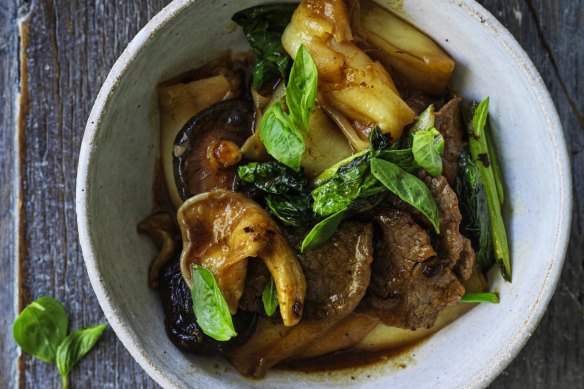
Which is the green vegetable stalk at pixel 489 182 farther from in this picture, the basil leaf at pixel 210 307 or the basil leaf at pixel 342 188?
the basil leaf at pixel 210 307

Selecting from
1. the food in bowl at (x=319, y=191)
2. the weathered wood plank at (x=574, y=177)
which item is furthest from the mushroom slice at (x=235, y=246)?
the weathered wood plank at (x=574, y=177)

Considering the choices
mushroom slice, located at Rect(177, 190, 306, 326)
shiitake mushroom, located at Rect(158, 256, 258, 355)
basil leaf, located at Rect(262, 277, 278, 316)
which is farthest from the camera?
shiitake mushroom, located at Rect(158, 256, 258, 355)

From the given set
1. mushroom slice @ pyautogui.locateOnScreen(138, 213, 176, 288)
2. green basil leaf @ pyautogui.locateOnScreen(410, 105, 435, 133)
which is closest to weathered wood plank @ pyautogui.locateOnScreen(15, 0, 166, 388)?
mushroom slice @ pyautogui.locateOnScreen(138, 213, 176, 288)

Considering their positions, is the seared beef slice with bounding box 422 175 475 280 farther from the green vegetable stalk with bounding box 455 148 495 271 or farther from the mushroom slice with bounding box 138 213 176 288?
the mushroom slice with bounding box 138 213 176 288

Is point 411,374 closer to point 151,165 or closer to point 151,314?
point 151,314

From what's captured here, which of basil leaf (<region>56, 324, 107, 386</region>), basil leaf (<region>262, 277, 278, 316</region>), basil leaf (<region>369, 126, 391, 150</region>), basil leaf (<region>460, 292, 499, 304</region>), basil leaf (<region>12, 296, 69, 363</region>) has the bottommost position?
basil leaf (<region>56, 324, 107, 386</region>)

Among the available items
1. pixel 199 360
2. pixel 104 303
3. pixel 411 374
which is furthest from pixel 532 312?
pixel 104 303

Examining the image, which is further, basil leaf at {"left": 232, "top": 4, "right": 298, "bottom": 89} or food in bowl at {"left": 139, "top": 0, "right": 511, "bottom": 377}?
basil leaf at {"left": 232, "top": 4, "right": 298, "bottom": 89}

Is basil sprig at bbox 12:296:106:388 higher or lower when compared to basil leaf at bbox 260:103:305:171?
lower
